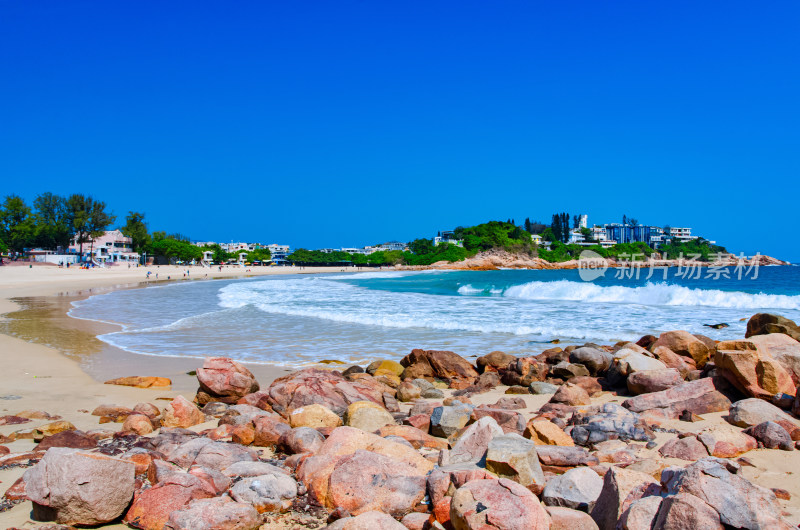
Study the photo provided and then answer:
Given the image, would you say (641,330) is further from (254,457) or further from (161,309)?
(161,309)

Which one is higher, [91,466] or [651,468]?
[91,466]

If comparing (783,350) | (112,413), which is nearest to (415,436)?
(112,413)

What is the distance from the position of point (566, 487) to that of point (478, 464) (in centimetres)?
69

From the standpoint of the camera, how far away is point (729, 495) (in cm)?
268

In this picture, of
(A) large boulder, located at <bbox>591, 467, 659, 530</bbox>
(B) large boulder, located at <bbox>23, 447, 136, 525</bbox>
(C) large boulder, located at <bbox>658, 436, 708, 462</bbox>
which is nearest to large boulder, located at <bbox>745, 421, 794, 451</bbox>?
(C) large boulder, located at <bbox>658, 436, 708, 462</bbox>

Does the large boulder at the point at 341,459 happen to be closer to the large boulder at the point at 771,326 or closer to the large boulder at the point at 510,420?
the large boulder at the point at 510,420

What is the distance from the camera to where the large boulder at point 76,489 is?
10.5 feet

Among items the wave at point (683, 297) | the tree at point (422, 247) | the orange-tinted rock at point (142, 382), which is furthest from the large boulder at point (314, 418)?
the tree at point (422, 247)

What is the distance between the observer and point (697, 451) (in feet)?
14.0

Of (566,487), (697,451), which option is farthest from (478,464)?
(697,451)

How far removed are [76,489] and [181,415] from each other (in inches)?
101

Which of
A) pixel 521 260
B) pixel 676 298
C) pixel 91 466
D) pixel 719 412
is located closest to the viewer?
pixel 91 466

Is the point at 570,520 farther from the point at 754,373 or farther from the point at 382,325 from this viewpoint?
the point at 382,325

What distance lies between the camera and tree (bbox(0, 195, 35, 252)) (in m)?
81.8
